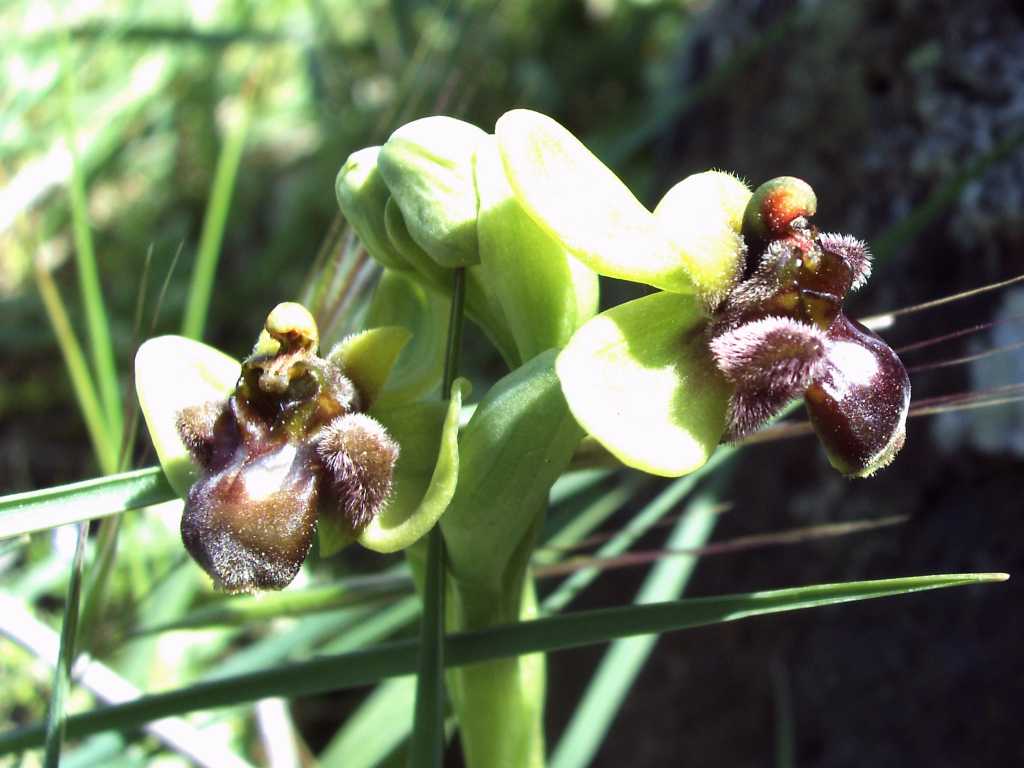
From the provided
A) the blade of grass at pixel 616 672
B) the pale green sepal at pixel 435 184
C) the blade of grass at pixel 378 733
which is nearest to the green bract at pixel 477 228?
the pale green sepal at pixel 435 184

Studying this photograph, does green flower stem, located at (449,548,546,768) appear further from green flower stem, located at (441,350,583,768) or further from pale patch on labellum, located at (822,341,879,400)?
pale patch on labellum, located at (822,341,879,400)

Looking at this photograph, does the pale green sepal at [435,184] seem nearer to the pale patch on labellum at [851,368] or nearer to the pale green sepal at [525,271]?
the pale green sepal at [525,271]

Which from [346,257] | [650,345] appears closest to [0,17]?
[346,257]

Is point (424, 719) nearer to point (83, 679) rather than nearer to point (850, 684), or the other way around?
point (83, 679)

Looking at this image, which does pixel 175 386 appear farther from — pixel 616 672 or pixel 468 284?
pixel 616 672

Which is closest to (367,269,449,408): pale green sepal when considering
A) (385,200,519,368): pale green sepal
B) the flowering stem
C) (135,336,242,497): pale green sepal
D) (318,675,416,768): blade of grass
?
(385,200,519,368): pale green sepal

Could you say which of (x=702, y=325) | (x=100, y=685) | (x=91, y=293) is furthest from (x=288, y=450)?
(x=91, y=293)
